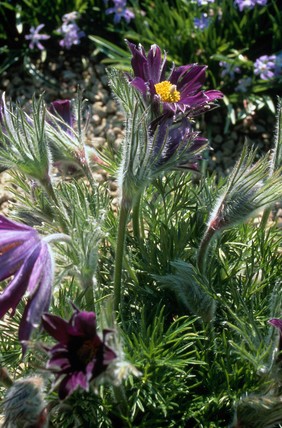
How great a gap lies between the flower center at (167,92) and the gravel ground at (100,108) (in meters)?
1.20

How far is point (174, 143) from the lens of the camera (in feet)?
4.47

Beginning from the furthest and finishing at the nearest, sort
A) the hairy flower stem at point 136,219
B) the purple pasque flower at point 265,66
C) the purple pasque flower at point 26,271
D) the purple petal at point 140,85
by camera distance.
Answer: the purple pasque flower at point 265,66, the hairy flower stem at point 136,219, the purple petal at point 140,85, the purple pasque flower at point 26,271

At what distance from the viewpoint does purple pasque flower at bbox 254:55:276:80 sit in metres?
2.68

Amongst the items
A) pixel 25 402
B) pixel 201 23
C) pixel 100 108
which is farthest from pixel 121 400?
pixel 201 23

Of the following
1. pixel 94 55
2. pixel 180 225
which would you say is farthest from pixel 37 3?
pixel 180 225

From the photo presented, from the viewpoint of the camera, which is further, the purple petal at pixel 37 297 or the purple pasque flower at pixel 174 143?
the purple pasque flower at pixel 174 143

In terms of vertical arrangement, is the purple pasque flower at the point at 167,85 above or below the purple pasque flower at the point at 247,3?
below

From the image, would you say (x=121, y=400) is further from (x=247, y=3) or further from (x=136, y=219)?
(x=247, y=3)

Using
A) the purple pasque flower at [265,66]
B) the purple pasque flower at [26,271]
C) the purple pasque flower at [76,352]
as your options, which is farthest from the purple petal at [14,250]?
the purple pasque flower at [265,66]

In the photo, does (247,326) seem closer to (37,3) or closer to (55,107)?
(55,107)

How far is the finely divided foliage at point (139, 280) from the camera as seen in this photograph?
1.14 meters

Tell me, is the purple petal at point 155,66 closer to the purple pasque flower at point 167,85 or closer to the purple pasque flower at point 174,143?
the purple pasque flower at point 167,85

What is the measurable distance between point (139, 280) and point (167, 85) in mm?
476

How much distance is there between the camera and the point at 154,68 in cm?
145
